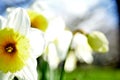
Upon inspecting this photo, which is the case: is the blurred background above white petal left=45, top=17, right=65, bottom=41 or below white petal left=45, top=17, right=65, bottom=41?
below

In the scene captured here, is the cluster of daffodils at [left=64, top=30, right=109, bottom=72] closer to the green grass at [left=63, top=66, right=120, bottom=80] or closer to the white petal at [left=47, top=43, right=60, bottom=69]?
the white petal at [left=47, top=43, right=60, bottom=69]

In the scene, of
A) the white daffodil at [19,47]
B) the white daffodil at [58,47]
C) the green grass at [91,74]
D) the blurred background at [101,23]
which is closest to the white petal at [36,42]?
the white daffodil at [19,47]

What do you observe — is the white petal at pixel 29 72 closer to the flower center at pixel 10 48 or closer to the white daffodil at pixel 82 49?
the flower center at pixel 10 48

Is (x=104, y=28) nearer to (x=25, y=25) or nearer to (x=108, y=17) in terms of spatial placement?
(x=108, y=17)

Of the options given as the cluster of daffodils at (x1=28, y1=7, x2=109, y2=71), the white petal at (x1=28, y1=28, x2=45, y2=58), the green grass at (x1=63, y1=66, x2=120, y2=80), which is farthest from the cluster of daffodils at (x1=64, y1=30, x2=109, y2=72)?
the green grass at (x1=63, y1=66, x2=120, y2=80)

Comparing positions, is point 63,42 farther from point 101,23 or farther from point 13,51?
point 101,23

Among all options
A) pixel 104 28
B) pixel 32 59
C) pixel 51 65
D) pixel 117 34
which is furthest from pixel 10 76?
pixel 117 34

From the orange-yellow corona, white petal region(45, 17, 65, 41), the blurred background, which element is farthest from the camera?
the blurred background

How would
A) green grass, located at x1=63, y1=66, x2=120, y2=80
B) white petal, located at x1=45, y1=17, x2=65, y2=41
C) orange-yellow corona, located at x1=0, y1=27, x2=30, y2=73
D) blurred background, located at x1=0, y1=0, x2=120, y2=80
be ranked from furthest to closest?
blurred background, located at x1=0, y1=0, x2=120, y2=80
green grass, located at x1=63, y1=66, x2=120, y2=80
white petal, located at x1=45, y1=17, x2=65, y2=41
orange-yellow corona, located at x1=0, y1=27, x2=30, y2=73
